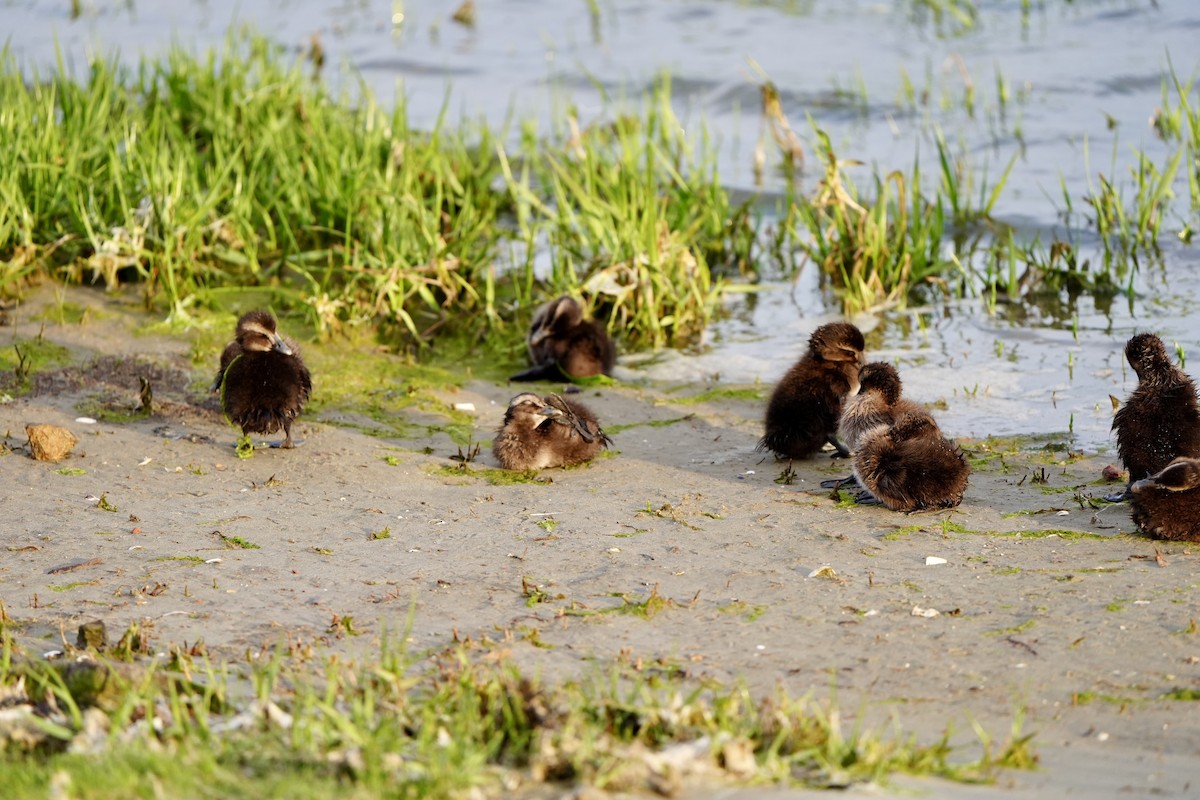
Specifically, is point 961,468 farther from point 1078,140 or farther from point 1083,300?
point 1078,140

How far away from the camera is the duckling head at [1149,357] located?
6285 mm

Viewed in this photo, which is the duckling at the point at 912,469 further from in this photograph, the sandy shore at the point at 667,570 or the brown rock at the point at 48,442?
the brown rock at the point at 48,442

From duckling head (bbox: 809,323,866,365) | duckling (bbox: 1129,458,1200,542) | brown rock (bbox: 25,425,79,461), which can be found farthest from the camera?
duckling head (bbox: 809,323,866,365)

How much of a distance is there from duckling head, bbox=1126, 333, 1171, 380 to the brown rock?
4920 millimetres

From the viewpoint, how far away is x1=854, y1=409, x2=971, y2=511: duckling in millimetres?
5969

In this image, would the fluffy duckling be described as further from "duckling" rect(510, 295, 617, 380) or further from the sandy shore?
"duckling" rect(510, 295, 617, 380)

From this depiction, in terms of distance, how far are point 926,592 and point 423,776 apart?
2.37 meters

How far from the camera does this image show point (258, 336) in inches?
283

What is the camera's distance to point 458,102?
16.0 metres

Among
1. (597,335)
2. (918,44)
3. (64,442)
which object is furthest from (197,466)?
(918,44)

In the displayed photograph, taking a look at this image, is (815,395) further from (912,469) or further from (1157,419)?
(1157,419)

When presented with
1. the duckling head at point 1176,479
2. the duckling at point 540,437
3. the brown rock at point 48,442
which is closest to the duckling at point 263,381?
the brown rock at point 48,442

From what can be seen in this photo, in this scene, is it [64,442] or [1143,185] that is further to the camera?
[1143,185]

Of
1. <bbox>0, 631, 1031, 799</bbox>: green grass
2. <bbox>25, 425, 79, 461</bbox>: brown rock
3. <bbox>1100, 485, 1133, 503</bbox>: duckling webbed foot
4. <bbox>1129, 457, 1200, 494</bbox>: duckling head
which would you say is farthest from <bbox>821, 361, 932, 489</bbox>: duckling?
<bbox>25, 425, 79, 461</bbox>: brown rock
